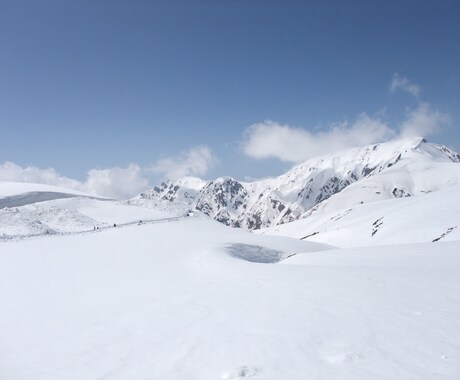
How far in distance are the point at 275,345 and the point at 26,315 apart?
36.9 feet

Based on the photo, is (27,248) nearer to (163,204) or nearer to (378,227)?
(163,204)

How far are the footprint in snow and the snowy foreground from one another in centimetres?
3

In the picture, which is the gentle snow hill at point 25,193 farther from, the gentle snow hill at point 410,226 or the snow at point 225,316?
the gentle snow hill at point 410,226

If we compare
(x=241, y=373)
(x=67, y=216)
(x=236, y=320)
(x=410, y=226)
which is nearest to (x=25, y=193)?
(x=67, y=216)

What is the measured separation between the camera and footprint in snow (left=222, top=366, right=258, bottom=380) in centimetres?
803

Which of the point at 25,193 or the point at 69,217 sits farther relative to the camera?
the point at 25,193

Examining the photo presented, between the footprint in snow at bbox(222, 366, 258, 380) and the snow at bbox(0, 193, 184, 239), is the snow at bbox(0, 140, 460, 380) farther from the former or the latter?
the snow at bbox(0, 193, 184, 239)

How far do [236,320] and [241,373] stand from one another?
12.3 ft

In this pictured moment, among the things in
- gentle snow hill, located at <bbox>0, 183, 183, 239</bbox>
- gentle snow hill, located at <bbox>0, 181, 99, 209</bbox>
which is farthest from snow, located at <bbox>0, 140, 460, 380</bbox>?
gentle snow hill, located at <bbox>0, 181, 99, 209</bbox>

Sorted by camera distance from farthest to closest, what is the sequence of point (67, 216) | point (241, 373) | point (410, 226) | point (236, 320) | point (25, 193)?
point (25, 193), point (410, 226), point (67, 216), point (236, 320), point (241, 373)

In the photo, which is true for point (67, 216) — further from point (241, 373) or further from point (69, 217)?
point (241, 373)

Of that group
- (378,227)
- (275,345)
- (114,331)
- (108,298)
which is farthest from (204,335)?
(378,227)

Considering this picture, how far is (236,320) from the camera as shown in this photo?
1189cm

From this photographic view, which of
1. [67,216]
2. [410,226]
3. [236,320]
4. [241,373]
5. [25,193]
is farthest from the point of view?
[25,193]
